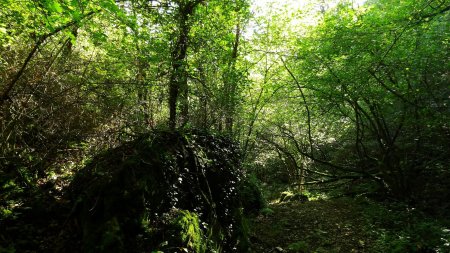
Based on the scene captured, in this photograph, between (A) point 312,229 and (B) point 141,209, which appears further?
(A) point 312,229

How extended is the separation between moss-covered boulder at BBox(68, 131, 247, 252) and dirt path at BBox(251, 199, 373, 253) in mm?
1554

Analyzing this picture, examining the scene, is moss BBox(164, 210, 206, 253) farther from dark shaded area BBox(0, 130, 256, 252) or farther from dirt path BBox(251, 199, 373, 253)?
dirt path BBox(251, 199, 373, 253)

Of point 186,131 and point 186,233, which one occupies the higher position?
point 186,131

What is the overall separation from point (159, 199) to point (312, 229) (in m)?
5.18

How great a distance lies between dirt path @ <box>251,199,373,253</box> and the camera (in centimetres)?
651

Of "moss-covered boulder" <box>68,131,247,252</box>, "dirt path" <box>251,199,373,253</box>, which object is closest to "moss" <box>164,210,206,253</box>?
"moss-covered boulder" <box>68,131,247,252</box>

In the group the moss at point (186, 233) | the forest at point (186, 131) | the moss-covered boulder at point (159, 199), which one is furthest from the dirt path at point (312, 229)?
the moss at point (186, 233)

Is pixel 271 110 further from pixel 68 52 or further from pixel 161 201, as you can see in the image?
pixel 161 201

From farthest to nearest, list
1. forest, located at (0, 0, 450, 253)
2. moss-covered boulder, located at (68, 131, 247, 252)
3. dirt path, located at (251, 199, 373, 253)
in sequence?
dirt path, located at (251, 199, 373, 253)
forest, located at (0, 0, 450, 253)
moss-covered boulder, located at (68, 131, 247, 252)

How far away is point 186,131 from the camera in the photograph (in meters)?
5.83

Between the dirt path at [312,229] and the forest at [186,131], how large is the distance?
0.06 meters

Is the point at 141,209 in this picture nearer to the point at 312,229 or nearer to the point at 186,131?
the point at 186,131

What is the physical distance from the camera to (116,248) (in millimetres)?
3496

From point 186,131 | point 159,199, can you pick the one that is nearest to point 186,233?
point 159,199
